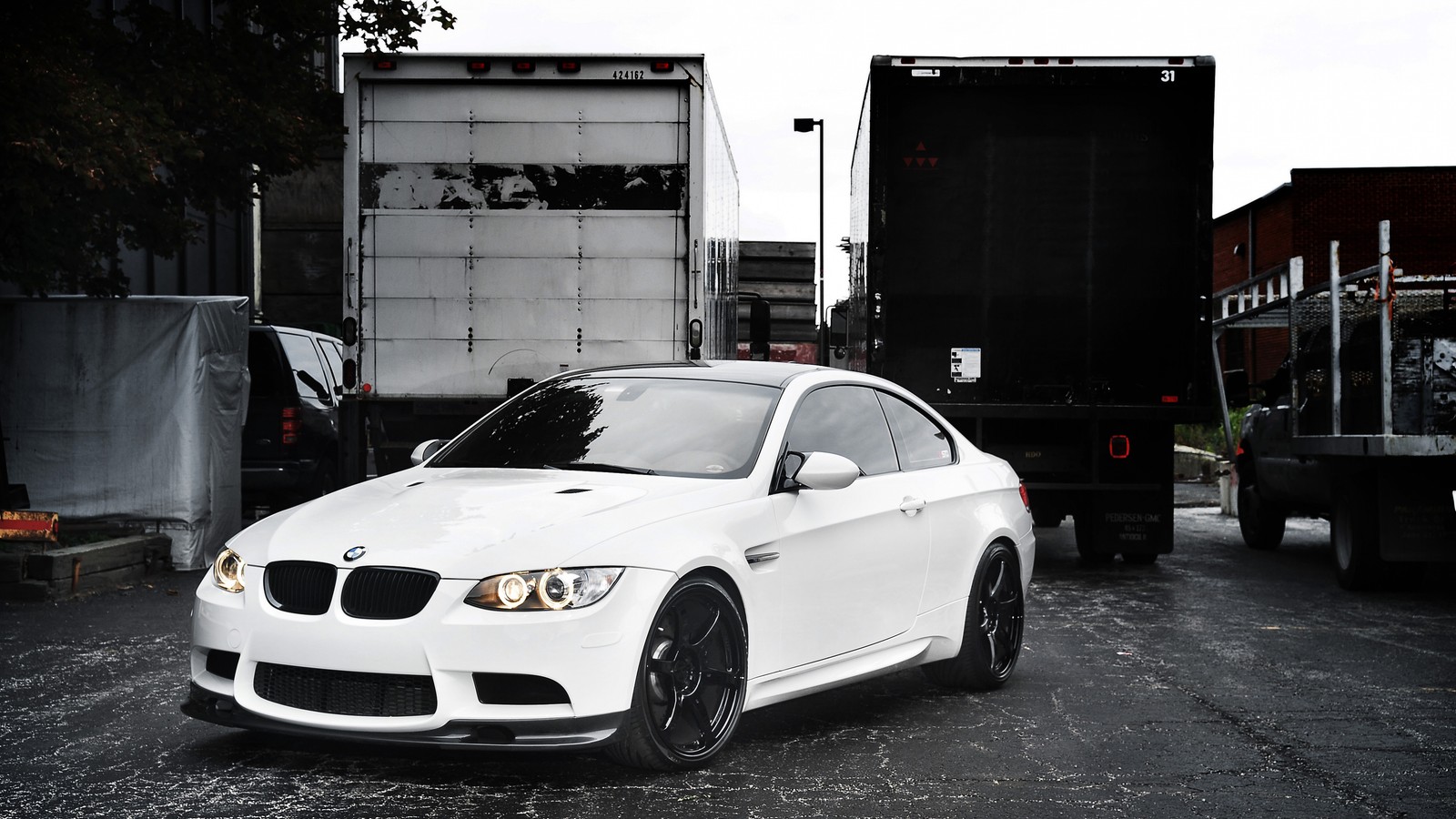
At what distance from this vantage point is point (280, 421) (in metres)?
14.7

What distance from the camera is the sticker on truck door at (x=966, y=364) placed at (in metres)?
12.1

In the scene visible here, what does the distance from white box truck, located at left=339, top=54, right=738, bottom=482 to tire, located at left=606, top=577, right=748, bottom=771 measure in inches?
249

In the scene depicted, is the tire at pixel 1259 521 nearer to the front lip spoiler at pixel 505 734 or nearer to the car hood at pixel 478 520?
the car hood at pixel 478 520

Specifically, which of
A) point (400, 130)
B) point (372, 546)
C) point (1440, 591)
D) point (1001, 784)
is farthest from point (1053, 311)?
point (372, 546)

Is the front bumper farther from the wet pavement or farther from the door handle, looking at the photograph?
the door handle

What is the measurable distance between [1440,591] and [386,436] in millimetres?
8014

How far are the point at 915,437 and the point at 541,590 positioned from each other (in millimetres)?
2783

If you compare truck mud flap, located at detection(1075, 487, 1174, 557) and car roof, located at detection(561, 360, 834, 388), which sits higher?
car roof, located at detection(561, 360, 834, 388)

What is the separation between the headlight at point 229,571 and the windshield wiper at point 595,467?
128 centimetres

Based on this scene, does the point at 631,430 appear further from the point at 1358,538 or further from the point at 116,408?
the point at 116,408

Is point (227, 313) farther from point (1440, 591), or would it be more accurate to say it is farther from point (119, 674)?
point (1440, 591)

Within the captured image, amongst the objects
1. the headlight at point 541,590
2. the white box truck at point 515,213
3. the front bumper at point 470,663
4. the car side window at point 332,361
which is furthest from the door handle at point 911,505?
the car side window at point 332,361

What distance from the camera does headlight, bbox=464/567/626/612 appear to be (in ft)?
16.1

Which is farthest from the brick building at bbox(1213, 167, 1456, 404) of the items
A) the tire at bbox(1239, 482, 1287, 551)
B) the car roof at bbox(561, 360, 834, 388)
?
the car roof at bbox(561, 360, 834, 388)
